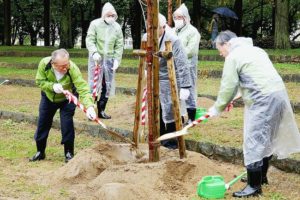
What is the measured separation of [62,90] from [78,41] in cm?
4123

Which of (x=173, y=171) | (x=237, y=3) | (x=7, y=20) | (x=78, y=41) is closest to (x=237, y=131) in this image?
(x=173, y=171)

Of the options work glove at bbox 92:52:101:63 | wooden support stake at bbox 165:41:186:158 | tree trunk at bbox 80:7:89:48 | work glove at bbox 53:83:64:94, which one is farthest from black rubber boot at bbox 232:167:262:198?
tree trunk at bbox 80:7:89:48

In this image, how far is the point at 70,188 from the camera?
6020 millimetres

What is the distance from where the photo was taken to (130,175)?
590 centimetres

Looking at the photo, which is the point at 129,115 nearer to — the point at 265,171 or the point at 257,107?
the point at 265,171

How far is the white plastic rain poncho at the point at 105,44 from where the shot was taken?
930cm

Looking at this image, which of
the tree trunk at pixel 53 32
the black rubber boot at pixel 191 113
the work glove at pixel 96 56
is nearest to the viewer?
the black rubber boot at pixel 191 113

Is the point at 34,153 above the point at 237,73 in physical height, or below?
below

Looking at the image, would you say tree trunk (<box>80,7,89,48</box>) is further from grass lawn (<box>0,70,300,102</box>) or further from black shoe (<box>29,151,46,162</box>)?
black shoe (<box>29,151,46,162</box>)

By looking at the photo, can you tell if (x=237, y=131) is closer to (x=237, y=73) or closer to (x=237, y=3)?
(x=237, y=73)

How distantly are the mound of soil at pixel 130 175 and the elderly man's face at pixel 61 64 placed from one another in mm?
1020

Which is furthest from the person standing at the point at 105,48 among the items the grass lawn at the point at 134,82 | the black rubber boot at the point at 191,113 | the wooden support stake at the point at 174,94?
the wooden support stake at the point at 174,94

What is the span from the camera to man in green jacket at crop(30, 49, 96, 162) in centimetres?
665

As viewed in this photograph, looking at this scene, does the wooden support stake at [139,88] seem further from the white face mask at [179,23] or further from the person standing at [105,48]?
the person standing at [105,48]
